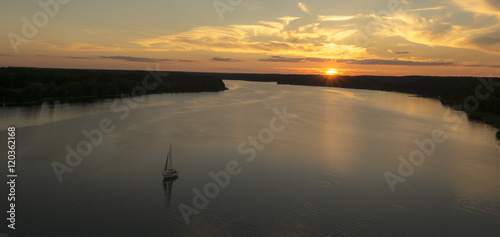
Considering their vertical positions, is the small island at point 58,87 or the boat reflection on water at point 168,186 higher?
the small island at point 58,87

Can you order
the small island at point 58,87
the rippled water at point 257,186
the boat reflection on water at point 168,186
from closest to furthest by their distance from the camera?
the rippled water at point 257,186, the boat reflection on water at point 168,186, the small island at point 58,87

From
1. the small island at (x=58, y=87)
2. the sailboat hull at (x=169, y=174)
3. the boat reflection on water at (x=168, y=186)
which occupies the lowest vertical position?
the boat reflection on water at (x=168, y=186)

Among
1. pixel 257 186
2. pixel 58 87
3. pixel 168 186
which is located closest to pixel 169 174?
pixel 168 186

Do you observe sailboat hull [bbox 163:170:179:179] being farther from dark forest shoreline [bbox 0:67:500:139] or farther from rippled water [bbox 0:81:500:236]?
dark forest shoreline [bbox 0:67:500:139]

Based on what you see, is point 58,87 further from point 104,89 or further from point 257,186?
point 257,186

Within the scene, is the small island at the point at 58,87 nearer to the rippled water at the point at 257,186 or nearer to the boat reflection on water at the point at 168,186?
the rippled water at the point at 257,186

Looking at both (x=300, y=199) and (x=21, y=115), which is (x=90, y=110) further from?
(x=300, y=199)

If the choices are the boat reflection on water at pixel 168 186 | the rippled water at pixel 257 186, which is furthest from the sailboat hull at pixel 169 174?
Answer: the rippled water at pixel 257 186

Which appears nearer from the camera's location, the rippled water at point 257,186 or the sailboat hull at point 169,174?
the rippled water at point 257,186
